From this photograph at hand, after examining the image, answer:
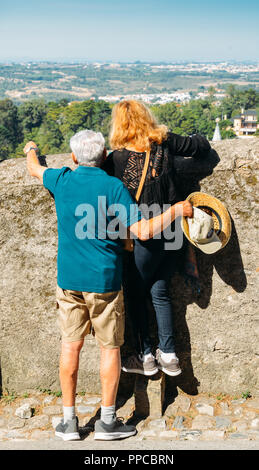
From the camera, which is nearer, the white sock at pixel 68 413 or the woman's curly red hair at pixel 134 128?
the woman's curly red hair at pixel 134 128

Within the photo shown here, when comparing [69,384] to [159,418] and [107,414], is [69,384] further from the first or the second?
[159,418]

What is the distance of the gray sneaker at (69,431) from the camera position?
9.00 ft

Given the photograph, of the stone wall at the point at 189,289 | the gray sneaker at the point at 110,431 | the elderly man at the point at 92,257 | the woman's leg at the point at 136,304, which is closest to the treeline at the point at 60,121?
the stone wall at the point at 189,289

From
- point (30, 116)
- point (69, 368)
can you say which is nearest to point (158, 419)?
point (69, 368)

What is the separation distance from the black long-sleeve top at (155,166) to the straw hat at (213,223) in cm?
17

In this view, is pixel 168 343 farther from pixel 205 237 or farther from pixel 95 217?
pixel 95 217

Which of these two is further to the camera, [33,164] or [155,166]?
[33,164]

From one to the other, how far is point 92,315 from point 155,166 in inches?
36.4

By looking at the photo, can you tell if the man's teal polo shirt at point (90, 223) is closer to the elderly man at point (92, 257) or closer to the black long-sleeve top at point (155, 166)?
the elderly man at point (92, 257)

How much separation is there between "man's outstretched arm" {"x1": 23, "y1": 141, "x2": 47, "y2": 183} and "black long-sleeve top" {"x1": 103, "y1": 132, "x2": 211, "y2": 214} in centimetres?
42

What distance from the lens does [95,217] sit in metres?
2.46

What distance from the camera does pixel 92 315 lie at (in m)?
2.62

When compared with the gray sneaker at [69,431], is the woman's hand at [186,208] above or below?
above

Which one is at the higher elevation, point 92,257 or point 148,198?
point 148,198
